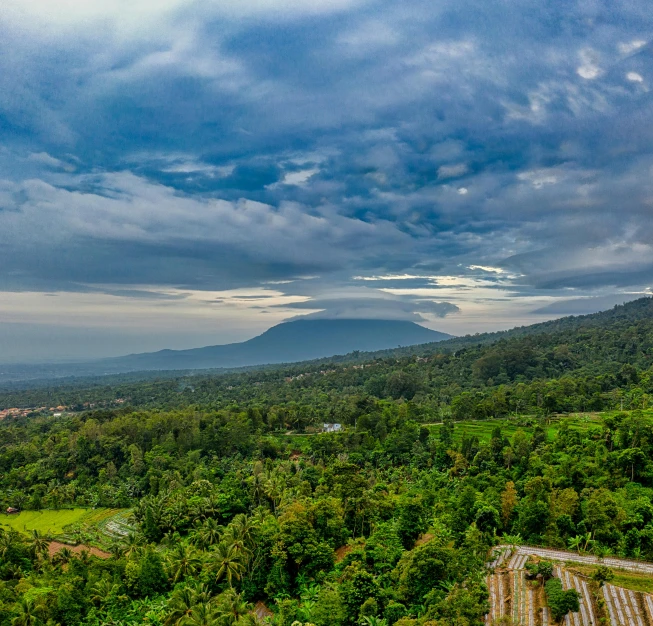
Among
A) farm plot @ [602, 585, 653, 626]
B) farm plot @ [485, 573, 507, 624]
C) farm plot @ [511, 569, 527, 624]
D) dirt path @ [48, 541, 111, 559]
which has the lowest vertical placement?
dirt path @ [48, 541, 111, 559]

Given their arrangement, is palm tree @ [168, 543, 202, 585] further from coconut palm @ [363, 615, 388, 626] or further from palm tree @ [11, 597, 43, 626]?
coconut palm @ [363, 615, 388, 626]

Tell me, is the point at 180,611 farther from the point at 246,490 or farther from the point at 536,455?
the point at 536,455

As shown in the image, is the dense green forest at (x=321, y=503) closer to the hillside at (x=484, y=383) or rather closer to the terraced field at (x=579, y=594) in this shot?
the hillside at (x=484, y=383)

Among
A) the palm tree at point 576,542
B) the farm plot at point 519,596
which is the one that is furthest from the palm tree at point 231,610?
the palm tree at point 576,542

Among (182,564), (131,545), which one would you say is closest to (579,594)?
(182,564)

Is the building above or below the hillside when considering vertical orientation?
below

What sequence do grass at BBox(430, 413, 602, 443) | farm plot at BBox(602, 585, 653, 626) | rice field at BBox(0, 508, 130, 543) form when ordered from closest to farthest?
farm plot at BBox(602, 585, 653, 626) → rice field at BBox(0, 508, 130, 543) → grass at BBox(430, 413, 602, 443)

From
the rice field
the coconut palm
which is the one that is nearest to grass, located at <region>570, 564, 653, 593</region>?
the coconut palm
